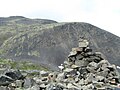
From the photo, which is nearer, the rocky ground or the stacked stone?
the rocky ground

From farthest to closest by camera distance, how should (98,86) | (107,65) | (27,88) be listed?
(107,65) → (98,86) → (27,88)

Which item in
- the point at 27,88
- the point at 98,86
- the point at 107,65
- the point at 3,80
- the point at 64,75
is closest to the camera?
the point at 27,88

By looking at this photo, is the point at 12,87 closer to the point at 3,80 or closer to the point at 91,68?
the point at 3,80

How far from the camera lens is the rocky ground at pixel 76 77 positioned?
47.1m

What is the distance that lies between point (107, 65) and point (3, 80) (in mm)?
21727

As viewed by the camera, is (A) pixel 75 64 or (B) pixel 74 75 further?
(A) pixel 75 64

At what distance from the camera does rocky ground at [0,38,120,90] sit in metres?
47.1

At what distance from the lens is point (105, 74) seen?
60.6 metres

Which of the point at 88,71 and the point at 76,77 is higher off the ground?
the point at 88,71

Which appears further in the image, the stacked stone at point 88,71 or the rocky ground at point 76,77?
the stacked stone at point 88,71

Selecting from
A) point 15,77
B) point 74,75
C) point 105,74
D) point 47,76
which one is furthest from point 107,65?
point 15,77

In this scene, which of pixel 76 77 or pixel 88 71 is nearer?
pixel 76 77

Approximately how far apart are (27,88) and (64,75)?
1501cm

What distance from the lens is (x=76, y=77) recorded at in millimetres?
58219
